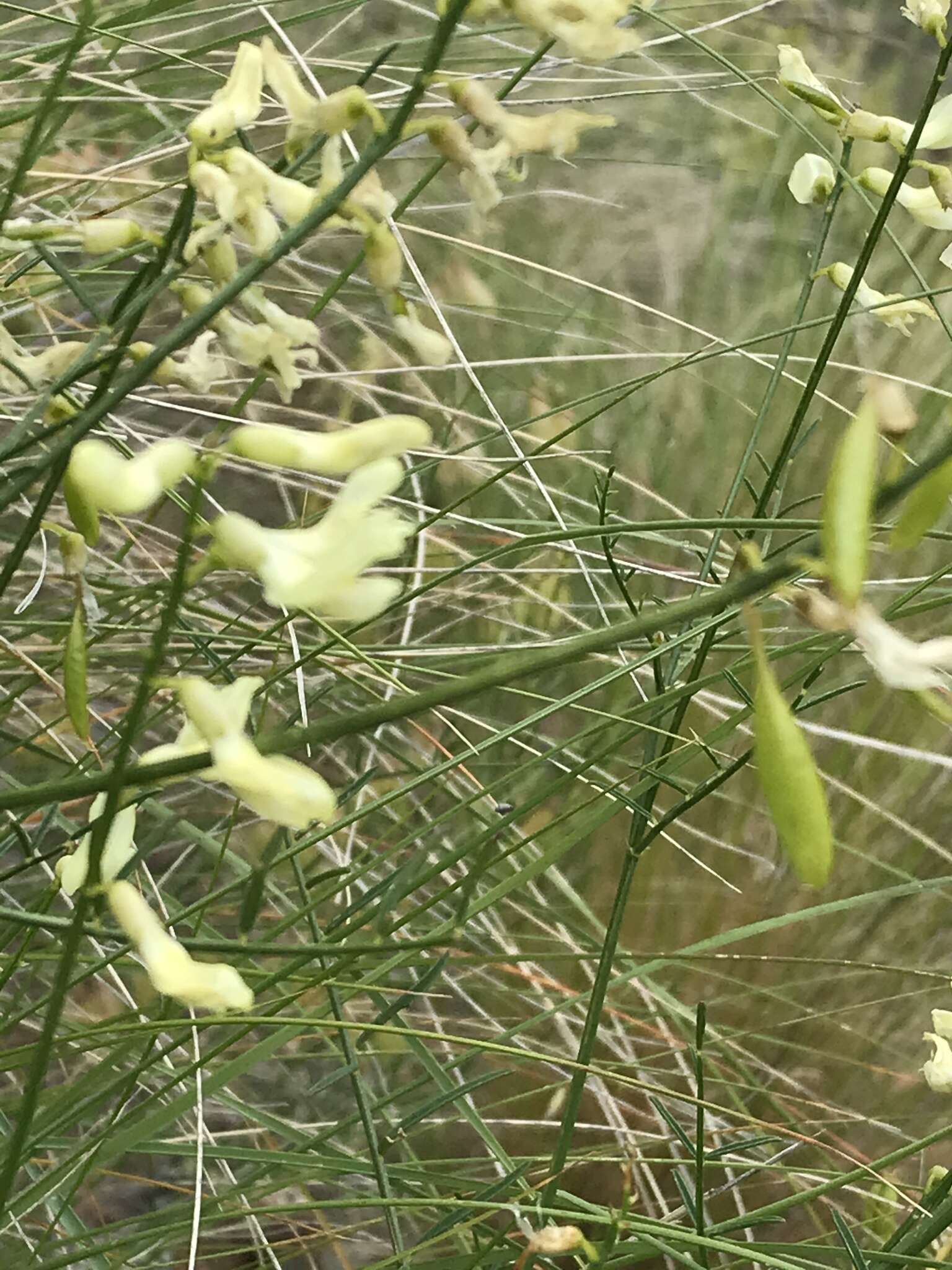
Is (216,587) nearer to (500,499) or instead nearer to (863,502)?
(500,499)

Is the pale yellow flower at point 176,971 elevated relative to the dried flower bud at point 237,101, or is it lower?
lower

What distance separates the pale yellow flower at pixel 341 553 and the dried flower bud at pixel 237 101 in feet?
0.33

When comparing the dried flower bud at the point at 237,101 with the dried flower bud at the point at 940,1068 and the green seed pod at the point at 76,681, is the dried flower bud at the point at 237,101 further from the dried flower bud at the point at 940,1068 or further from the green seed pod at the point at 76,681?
the dried flower bud at the point at 940,1068

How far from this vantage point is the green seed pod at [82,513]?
0.95 ft

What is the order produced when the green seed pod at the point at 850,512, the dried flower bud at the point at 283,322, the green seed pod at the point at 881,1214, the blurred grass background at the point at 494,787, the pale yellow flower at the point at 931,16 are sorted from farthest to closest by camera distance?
the green seed pod at the point at 881,1214 < the blurred grass background at the point at 494,787 < the pale yellow flower at the point at 931,16 < the dried flower bud at the point at 283,322 < the green seed pod at the point at 850,512

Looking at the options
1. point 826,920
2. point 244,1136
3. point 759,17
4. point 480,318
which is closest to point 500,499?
point 480,318

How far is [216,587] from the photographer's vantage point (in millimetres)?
838

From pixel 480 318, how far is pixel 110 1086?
0.88 metres

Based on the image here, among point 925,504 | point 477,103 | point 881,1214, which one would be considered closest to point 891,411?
point 925,504

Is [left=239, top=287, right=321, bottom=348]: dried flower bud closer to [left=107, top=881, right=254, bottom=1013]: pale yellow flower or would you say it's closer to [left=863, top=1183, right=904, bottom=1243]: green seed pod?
[left=107, top=881, right=254, bottom=1013]: pale yellow flower

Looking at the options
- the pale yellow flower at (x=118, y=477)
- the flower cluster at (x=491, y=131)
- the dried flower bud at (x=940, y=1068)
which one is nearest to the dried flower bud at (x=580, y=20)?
the flower cluster at (x=491, y=131)

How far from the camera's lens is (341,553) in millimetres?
208

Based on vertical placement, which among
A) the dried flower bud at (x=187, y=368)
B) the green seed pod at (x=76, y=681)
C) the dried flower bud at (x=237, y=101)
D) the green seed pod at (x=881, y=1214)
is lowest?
the green seed pod at (x=881, y=1214)

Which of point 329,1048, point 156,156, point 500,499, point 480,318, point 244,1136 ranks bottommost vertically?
point 244,1136
